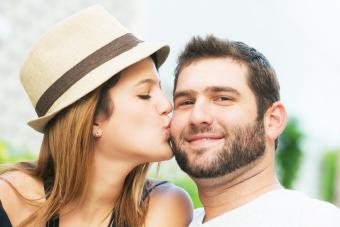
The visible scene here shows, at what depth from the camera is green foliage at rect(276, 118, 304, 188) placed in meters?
13.6

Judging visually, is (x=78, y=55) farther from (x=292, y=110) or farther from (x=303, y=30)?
(x=303, y=30)

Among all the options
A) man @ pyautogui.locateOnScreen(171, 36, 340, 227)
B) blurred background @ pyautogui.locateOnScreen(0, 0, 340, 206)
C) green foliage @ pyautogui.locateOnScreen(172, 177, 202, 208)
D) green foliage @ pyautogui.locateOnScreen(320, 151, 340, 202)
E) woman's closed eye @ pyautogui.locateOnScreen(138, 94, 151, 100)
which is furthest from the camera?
green foliage @ pyautogui.locateOnScreen(320, 151, 340, 202)

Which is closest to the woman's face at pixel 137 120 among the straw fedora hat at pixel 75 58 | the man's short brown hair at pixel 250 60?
the straw fedora hat at pixel 75 58

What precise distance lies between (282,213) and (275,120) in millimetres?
512

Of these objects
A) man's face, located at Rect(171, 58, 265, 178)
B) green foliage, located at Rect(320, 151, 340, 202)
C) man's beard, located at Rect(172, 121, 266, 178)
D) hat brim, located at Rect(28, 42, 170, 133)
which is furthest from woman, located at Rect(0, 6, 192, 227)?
green foliage, located at Rect(320, 151, 340, 202)

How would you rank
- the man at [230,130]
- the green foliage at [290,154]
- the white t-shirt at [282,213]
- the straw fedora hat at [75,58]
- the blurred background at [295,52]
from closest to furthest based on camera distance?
the white t-shirt at [282,213]
the man at [230,130]
the straw fedora hat at [75,58]
the blurred background at [295,52]
the green foliage at [290,154]

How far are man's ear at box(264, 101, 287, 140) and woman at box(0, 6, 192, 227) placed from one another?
47 centimetres

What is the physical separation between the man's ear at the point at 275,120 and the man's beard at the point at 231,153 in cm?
7

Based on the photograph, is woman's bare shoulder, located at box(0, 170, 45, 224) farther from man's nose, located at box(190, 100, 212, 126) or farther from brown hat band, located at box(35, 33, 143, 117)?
man's nose, located at box(190, 100, 212, 126)

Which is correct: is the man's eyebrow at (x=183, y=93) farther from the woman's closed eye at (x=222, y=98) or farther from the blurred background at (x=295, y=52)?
the blurred background at (x=295, y=52)

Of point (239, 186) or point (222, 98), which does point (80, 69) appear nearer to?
point (222, 98)

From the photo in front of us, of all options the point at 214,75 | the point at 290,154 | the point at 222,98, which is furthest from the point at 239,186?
the point at 290,154

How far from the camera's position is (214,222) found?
244 cm

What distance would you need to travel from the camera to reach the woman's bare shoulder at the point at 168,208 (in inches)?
109
